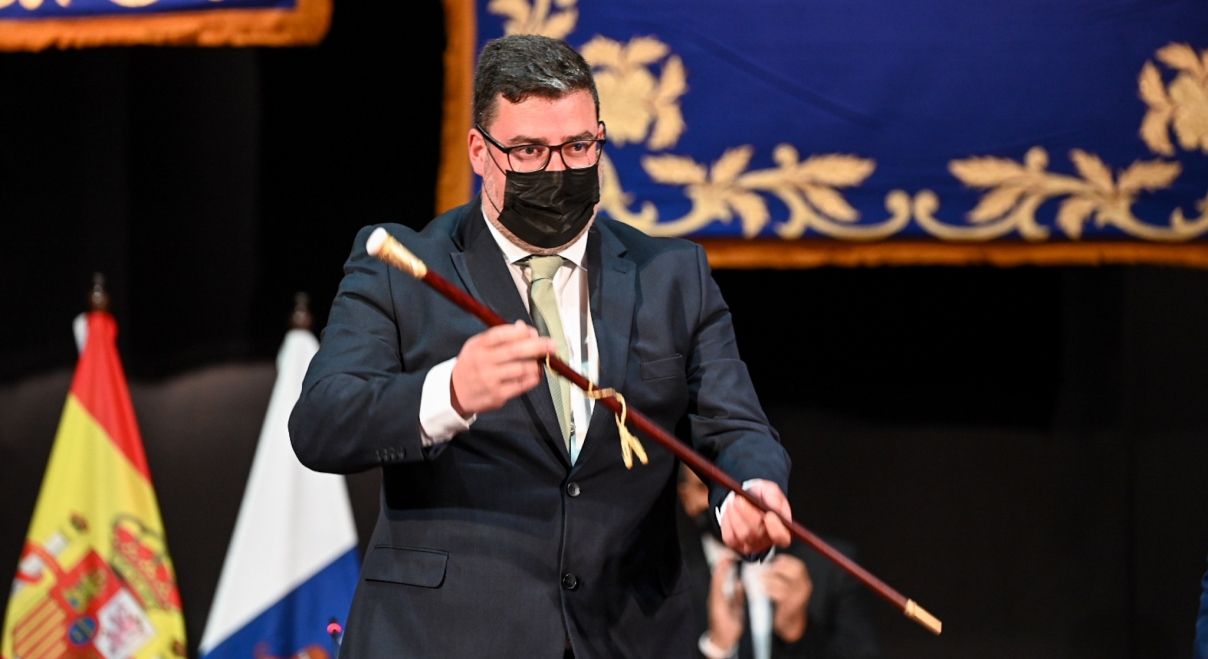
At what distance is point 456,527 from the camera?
1775 mm

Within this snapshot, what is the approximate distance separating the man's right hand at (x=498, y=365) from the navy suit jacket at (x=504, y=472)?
0.34 feet

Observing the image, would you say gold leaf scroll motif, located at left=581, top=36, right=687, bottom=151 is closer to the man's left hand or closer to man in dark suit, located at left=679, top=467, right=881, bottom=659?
man in dark suit, located at left=679, top=467, right=881, bottom=659

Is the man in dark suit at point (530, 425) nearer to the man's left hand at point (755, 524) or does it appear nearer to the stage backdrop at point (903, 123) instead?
the man's left hand at point (755, 524)

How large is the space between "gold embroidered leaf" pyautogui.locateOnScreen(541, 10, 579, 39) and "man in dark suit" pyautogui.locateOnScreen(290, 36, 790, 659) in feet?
5.14

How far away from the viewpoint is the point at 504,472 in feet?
5.85

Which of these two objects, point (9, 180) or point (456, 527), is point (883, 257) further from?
point (9, 180)

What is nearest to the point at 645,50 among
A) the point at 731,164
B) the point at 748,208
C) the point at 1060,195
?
the point at 731,164

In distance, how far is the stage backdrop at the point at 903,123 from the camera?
3.38 meters

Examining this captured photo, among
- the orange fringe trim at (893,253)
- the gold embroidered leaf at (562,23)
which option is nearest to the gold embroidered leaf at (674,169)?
the orange fringe trim at (893,253)

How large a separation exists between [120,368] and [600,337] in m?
2.21

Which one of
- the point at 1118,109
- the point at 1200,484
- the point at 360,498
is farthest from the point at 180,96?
the point at 1200,484

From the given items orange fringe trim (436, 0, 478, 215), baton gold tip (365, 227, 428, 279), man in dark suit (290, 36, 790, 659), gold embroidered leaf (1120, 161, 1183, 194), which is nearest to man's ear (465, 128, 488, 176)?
man in dark suit (290, 36, 790, 659)

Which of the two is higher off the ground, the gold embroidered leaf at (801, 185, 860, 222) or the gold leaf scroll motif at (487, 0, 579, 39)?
the gold leaf scroll motif at (487, 0, 579, 39)

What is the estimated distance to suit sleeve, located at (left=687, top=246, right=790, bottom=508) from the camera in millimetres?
1798
